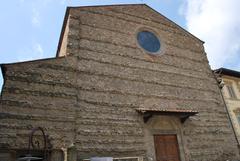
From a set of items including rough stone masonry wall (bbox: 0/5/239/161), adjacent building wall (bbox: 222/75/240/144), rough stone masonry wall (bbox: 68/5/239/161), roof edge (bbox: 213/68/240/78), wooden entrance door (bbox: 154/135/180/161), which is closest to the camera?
rough stone masonry wall (bbox: 0/5/239/161)

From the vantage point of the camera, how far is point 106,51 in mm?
10492

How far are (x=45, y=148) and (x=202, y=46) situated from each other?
449 inches

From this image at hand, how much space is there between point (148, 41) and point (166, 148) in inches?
224

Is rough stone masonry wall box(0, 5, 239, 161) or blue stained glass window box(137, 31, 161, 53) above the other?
blue stained glass window box(137, 31, 161, 53)

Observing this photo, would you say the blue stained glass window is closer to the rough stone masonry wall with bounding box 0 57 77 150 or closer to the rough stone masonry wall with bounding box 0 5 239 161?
the rough stone masonry wall with bounding box 0 5 239 161

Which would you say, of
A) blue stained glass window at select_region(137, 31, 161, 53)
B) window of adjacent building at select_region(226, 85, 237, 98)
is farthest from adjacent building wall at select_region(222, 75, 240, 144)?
blue stained glass window at select_region(137, 31, 161, 53)

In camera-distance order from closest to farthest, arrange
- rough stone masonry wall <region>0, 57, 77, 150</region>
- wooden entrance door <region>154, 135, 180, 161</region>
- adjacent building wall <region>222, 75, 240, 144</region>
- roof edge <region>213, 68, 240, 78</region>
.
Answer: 1. rough stone masonry wall <region>0, 57, 77, 150</region>
2. wooden entrance door <region>154, 135, 180, 161</region>
3. adjacent building wall <region>222, 75, 240, 144</region>
4. roof edge <region>213, 68, 240, 78</region>

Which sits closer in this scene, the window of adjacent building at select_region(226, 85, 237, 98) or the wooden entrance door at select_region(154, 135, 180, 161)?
the wooden entrance door at select_region(154, 135, 180, 161)

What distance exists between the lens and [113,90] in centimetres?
968

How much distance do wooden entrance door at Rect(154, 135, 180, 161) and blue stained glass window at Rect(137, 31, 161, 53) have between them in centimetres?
463

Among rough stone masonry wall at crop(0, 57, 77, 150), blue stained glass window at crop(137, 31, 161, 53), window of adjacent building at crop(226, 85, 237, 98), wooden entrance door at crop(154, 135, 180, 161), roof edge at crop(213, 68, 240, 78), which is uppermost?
blue stained glass window at crop(137, 31, 161, 53)

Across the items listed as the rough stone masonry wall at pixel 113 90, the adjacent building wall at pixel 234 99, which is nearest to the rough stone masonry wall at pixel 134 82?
the rough stone masonry wall at pixel 113 90

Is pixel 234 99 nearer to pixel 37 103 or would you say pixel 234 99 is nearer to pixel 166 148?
pixel 166 148

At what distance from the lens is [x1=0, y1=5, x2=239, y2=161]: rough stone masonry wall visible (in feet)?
25.3
